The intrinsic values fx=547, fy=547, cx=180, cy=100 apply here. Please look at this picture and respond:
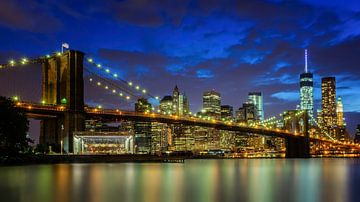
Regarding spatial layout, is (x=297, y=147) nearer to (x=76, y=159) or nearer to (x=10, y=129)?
(x=76, y=159)

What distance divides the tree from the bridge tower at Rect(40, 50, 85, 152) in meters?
13.4

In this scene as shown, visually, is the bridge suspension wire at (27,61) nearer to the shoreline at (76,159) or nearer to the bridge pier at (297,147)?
the shoreline at (76,159)

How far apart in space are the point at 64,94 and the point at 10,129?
2205 centimetres

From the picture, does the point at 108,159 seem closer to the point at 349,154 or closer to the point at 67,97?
the point at 67,97

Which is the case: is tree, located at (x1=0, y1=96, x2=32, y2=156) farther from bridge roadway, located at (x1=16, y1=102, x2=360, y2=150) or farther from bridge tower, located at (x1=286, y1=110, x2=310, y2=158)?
bridge tower, located at (x1=286, y1=110, x2=310, y2=158)

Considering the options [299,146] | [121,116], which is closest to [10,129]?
[121,116]

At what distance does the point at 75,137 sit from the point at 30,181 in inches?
1566

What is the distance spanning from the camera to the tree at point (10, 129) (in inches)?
2265

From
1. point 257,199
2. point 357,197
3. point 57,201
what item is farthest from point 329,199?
point 57,201

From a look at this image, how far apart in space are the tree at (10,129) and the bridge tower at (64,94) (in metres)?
13.4

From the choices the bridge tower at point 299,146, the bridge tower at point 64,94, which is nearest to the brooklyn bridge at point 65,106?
the bridge tower at point 64,94

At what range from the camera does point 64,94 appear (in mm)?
79625

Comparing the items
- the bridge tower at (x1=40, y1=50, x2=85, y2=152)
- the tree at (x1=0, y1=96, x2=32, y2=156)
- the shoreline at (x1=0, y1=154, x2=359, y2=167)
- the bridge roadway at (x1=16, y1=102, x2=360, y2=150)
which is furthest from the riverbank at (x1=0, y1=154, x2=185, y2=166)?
the bridge roadway at (x1=16, y1=102, x2=360, y2=150)

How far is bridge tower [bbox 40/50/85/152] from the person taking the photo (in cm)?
7525
